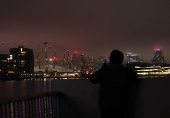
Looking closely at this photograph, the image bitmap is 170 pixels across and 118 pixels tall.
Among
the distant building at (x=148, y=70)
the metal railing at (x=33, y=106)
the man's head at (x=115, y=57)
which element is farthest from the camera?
the distant building at (x=148, y=70)

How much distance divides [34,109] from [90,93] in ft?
3.92

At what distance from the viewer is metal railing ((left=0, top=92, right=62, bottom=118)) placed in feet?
12.9

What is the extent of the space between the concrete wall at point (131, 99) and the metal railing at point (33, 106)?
7.3 inches

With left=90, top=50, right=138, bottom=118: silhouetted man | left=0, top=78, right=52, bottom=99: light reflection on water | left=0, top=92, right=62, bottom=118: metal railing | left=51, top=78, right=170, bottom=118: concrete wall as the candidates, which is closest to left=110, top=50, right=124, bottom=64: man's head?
left=90, top=50, right=138, bottom=118: silhouetted man

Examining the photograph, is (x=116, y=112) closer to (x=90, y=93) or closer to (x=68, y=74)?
(x=90, y=93)

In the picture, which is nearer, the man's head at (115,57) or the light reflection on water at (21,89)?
the man's head at (115,57)

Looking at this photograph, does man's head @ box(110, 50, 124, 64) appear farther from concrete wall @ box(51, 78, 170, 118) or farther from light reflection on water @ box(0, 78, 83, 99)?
light reflection on water @ box(0, 78, 83, 99)

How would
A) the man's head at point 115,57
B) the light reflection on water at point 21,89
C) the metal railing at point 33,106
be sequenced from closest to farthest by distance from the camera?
the man's head at point 115,57 < the metal railing at point 33,106 < the light reflection on water at point 21,89

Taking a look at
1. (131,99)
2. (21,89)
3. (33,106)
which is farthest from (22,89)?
(131,99)

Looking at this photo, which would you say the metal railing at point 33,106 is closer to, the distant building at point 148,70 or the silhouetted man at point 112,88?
the silhouetted man at point 112,88

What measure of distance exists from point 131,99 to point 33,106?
191cm

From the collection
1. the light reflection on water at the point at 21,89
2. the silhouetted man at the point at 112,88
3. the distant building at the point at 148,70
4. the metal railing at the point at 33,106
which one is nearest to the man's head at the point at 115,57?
the silhouetted man at the point at 112,88

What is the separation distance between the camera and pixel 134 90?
4266mm

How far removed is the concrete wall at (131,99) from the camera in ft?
13.1
